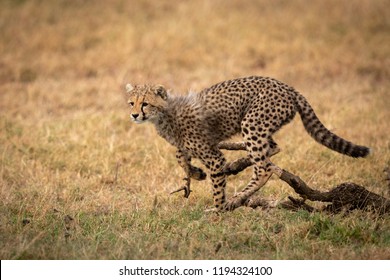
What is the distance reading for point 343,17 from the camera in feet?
42.5

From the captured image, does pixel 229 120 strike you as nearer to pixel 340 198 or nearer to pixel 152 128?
pixel 340 198

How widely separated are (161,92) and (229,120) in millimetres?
571

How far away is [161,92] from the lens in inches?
220

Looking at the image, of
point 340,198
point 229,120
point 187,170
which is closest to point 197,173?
point 187,170

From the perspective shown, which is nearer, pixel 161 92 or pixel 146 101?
pixel 146 101

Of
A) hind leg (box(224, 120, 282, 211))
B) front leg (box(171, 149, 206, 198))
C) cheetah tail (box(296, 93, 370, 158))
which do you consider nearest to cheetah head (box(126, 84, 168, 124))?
front leg (box(171, 149, 206, 198))

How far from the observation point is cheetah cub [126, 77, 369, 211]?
539 centimetres

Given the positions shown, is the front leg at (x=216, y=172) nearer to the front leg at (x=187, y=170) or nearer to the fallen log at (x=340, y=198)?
the front leg at (x=187, y=170)

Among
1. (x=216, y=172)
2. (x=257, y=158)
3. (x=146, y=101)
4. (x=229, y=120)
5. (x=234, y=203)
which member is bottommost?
(x=234, y=203)

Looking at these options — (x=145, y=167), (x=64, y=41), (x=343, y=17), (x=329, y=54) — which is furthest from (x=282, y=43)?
(x=145, y=167)

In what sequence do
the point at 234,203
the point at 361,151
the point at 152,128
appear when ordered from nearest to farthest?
1. the point at 361,151
2. the point at 234,203
3. the point at 152,128

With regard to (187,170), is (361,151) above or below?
above

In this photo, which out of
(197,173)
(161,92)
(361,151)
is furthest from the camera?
(197,173)

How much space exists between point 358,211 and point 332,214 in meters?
0.19
